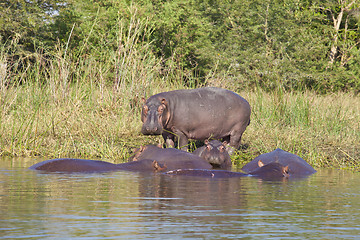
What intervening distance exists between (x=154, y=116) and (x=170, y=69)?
452 centimetres

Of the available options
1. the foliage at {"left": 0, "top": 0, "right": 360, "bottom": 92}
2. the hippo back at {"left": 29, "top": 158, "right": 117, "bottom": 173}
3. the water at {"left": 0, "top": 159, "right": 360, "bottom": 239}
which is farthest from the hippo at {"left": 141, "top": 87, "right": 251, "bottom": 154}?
the foliage at {"left": 0, "top": 0, "right": 360, "bottom": 92}

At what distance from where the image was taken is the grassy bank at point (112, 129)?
27.9 feet

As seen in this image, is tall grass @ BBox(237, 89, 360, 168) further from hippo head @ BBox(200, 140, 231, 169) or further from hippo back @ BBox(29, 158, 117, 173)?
hippo back @ BBox(29, 158, 117, 173)

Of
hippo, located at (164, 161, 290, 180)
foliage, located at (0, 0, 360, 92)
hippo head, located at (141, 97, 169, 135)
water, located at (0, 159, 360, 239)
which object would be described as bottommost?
water, located at (0, 159, 360, 239)

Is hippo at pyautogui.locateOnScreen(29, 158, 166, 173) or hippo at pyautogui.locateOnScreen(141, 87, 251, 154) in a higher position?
hippo at pyautogui.locateOnScreen(141, 87, 251, 154)

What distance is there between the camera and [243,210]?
13.3 ft

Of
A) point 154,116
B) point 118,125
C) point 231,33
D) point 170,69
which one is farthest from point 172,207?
point 231,33

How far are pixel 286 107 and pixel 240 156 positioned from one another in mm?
2860

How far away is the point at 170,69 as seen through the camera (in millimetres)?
12320

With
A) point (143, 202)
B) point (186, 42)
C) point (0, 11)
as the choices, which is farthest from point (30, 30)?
point (143, 202)

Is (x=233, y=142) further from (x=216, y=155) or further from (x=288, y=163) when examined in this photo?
(x=288, y=163)

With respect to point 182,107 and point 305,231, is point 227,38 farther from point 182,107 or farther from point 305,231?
point 305,231

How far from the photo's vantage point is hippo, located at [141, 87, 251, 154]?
8039mm

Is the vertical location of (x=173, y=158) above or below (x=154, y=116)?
below
